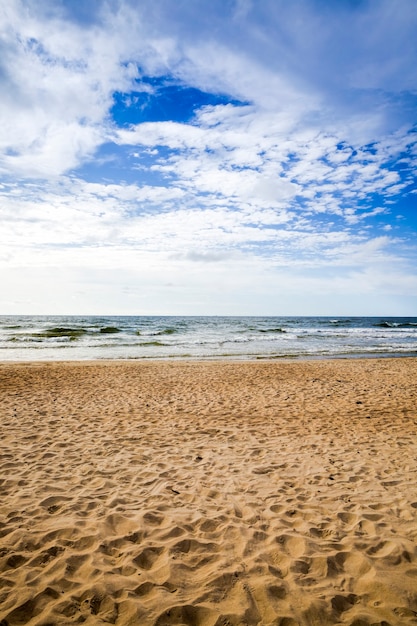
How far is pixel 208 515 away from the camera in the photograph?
4.14 meters

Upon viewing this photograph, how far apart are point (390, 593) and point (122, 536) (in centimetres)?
270

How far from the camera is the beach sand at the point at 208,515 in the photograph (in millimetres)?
2902

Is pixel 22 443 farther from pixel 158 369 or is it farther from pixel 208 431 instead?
pixel 158 369

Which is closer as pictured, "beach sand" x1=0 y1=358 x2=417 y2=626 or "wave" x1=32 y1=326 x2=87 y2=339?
Answer: "beach sand" x1=0 y1=358 x2=417 y2=626

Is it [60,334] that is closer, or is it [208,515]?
[208,515]

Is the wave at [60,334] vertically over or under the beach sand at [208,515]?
over

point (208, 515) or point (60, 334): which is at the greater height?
point (60, 334)

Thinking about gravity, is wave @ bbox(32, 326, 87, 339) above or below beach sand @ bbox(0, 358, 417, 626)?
above

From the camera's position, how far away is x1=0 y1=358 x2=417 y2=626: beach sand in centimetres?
290

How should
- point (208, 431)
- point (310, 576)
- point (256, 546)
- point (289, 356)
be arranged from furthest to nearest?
point (289, 356) → point (208, 431) → point (256, 546) → point (310, 576)

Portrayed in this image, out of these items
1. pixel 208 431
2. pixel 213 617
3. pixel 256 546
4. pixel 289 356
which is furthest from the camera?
pixel 289 356

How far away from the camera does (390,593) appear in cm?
298

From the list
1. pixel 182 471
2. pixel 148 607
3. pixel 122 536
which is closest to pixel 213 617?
pixel 148 607

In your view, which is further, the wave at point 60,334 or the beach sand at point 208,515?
the wave at point 60,334
